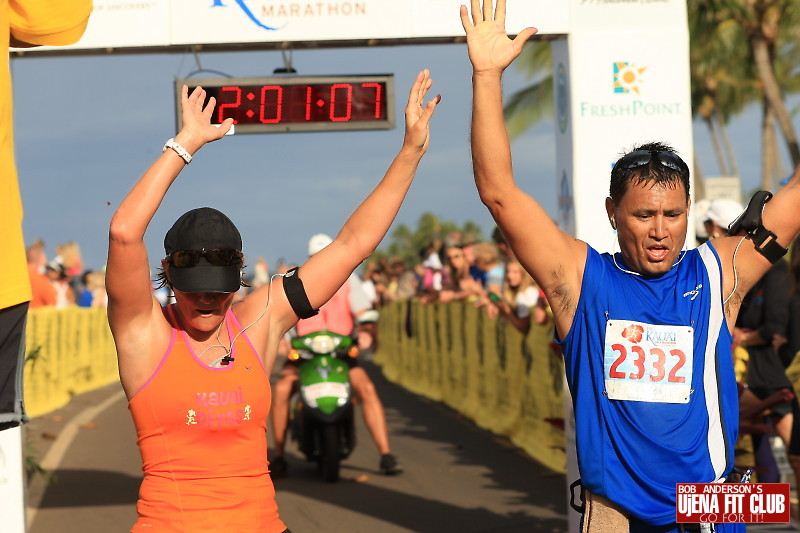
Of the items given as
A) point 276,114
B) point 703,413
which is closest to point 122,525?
point 276,114

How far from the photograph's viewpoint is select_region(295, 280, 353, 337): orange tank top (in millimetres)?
11453

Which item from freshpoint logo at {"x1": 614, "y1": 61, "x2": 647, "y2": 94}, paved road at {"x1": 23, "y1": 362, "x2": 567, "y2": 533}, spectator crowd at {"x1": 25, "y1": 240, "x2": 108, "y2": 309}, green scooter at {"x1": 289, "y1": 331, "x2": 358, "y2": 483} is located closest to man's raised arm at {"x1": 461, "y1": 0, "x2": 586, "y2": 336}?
freshpoint logo at {"x1": 614, "y1": 61, "x2": 647, "y2": 94}

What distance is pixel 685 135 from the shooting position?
8.51m

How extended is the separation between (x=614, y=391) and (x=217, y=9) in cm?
521

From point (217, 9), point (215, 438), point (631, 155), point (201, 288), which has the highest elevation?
point (217, 9)

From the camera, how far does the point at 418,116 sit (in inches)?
183

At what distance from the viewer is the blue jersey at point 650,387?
400cm

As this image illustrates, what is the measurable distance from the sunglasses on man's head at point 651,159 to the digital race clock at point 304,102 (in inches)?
180

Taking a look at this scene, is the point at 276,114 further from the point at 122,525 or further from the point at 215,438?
the point at 215,438

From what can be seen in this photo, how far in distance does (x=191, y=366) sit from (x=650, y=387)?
4.88 ft

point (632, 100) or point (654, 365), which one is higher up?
point (632, 100)

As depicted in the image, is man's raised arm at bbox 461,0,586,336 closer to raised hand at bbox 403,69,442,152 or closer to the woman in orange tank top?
raised hand at bbox 403,69,442,152

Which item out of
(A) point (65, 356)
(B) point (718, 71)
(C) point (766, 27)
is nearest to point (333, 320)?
(A) point (65, 356)

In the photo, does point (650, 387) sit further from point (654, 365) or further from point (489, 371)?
point (489, 371)
